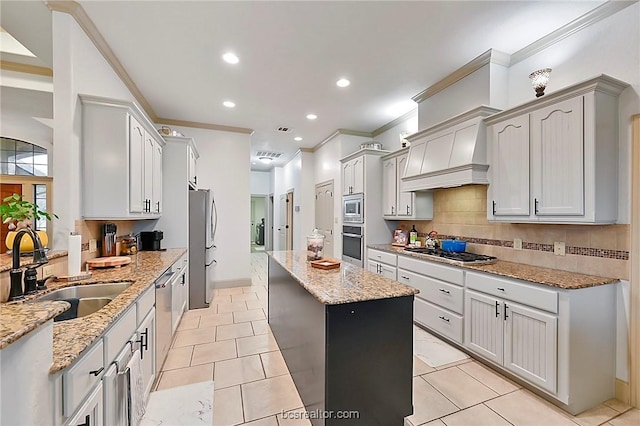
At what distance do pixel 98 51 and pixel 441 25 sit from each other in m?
3.12

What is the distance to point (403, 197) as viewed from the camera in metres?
4.12

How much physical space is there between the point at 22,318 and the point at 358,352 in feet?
4.86

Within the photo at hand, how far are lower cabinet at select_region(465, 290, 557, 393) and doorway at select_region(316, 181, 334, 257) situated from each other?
3.36 metres

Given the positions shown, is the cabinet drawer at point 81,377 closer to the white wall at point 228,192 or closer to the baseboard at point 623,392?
the baseboard at point 623,392

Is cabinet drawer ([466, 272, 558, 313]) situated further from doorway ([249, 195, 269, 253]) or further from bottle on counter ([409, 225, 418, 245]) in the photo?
doorway ([249, 195, 269, 253])

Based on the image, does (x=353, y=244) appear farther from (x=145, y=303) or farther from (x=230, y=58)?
(x=145, y=303)

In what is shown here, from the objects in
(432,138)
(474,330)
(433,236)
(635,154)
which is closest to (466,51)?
(432,138)

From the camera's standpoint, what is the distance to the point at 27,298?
1529 millimetres

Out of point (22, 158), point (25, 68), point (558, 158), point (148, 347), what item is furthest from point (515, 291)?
point (25, 68)

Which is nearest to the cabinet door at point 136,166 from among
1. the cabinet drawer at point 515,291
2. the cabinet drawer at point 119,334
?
the cabinet drawer at point 119,334

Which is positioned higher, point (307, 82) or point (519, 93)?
point (307, 82)

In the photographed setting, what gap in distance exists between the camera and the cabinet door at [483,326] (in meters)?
2.38

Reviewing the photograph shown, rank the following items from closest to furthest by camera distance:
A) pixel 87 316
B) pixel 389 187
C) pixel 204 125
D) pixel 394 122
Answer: pixel 87 316 → pixel 389 187 → pixel 394 122 → pixel 204 125

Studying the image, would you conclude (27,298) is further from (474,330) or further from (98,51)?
(474,330)
